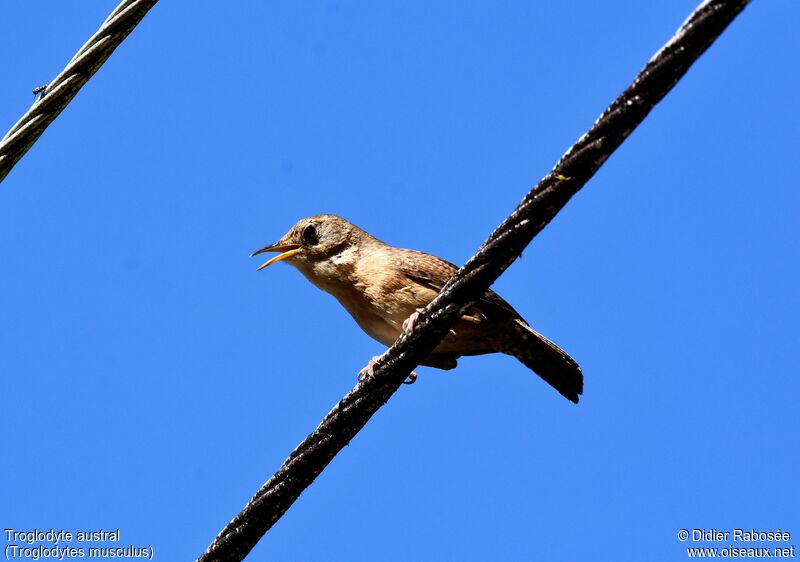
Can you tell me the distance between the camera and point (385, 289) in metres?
7.23

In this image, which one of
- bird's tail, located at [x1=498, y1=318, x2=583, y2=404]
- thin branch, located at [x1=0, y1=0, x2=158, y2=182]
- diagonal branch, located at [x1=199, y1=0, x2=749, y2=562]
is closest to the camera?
diagonal branch, located at [x1=199, y1=0, x2=749, y2=562]

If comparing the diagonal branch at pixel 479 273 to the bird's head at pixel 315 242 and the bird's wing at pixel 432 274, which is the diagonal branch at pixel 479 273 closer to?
the bird's wing at pixel 432 274

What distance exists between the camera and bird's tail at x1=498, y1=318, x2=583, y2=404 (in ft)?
24.1

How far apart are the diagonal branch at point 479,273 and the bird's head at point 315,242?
2.93m

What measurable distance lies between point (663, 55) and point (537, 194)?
2.45 feet

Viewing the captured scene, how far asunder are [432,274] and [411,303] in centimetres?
30

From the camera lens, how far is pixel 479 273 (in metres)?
4.50

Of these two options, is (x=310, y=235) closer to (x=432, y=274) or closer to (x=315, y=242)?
(x=315, y=242)

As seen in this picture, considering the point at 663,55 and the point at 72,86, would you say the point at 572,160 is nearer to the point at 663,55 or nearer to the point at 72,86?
the point at 663,55

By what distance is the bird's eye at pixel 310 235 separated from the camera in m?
7.99

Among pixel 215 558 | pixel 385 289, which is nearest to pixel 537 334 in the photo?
pixel 385 289

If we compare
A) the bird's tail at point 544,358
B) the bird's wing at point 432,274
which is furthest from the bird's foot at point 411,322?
the bird's tail at point 544,358

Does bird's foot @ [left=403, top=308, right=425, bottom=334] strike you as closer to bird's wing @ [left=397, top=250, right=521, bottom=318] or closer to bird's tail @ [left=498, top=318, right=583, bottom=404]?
bird's wing @ [left=397, top=250, right=521, bottom=318]

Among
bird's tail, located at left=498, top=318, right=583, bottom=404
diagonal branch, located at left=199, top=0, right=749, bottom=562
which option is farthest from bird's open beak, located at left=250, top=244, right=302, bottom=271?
diagonal branch, located at left=199, top=0, right=749, bottom=562
